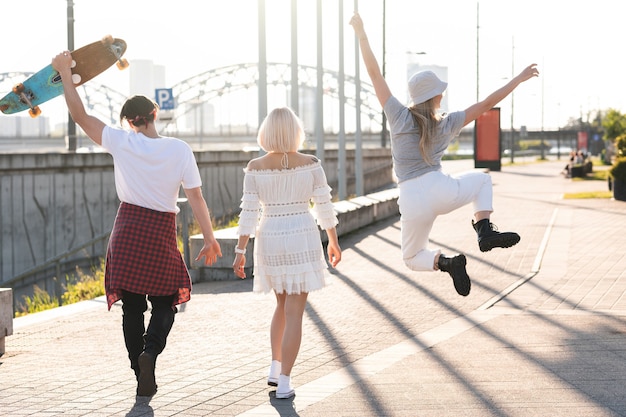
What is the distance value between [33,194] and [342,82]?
9524 mm

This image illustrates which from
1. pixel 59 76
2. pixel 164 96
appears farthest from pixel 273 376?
pixel 164 96

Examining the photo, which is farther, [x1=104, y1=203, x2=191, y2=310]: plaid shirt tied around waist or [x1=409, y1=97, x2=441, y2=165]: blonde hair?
[x1=409, y1=97, x2=441, y2=165]: blonde hair

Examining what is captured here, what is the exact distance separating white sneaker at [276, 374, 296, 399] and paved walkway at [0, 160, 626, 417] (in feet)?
0.19

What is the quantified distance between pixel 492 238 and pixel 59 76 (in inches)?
113

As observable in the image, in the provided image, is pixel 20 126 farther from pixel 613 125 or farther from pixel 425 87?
pixel 425 87

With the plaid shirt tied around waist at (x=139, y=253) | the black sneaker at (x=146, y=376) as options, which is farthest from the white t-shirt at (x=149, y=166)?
the black sneaker at (x=146, y=376)

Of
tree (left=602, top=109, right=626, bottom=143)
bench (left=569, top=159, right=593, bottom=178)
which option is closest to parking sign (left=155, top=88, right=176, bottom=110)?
bench (left=569, top=159, right=593, bottom=178)

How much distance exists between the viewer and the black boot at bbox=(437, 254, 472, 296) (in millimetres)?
6898

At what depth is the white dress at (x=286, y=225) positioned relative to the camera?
21.7 feet

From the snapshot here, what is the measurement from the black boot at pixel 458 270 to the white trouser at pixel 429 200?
2.8 inches

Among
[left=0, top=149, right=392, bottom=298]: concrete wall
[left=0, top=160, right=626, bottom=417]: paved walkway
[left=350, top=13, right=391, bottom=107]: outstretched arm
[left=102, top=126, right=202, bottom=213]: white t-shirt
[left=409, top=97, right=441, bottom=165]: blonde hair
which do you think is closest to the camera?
[left=0, top=160, right=626, bottom=417]: paved walkway

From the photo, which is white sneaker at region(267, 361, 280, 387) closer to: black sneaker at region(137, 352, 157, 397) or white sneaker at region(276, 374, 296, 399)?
white sneaker at region(276, 374, 296, 399)

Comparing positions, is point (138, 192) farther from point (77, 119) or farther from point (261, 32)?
point (261, 32)

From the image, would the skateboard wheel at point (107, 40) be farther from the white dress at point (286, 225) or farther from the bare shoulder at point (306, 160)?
the bare shoulder at point (306, 160)
